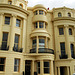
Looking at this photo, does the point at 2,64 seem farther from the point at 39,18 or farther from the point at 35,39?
the point at 39,18

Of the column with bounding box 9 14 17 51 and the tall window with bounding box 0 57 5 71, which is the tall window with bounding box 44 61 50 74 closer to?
the column with bounding box 9 14 17 51

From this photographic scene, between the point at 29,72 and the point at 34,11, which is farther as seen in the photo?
A: the point at 34,11

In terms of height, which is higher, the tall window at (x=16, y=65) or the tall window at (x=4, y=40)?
the tall window at (x=4, y=40)

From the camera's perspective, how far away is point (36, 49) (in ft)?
61.6

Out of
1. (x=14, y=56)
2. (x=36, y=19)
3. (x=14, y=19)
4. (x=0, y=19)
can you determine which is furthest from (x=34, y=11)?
(x=14, y=56)

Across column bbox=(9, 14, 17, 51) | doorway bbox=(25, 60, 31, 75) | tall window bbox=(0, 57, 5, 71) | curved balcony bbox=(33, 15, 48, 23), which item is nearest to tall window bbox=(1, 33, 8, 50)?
column bbox=(9, 14, 17, 51)

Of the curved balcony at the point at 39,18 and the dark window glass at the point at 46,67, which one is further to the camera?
the curved balcony at the point at 39,18

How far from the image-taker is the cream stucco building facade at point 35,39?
1745 cm

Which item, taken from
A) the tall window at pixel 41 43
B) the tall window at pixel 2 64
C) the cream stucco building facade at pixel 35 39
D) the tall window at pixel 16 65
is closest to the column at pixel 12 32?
the cream stucco building facade at pixel 35 39

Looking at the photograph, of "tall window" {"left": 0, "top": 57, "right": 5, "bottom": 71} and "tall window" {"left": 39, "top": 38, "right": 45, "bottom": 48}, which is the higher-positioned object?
"tall window" {"left": 39, "top": 38, "right": 45, "bottom": 48}

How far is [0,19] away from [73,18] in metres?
14.7

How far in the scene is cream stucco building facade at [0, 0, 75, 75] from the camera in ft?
A: 57.3

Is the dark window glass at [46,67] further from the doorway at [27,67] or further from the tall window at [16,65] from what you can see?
the tall window at [16,65]

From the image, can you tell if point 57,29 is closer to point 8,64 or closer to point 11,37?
point 11,37
